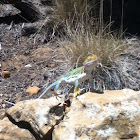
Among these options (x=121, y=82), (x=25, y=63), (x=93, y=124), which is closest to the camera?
(x=93, y=124)

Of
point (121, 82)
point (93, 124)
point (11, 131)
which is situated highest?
point (93, 124)

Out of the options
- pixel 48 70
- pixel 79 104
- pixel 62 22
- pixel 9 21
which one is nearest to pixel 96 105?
pixel 79 104

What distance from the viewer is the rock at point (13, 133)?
176cm

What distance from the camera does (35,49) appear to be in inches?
135

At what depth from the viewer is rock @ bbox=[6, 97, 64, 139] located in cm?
169

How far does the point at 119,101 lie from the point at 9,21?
3.01 metres

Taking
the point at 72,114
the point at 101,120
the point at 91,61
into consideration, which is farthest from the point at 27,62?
the point at 101,120

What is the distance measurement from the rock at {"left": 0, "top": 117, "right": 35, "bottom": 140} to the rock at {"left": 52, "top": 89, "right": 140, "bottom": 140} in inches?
9.5

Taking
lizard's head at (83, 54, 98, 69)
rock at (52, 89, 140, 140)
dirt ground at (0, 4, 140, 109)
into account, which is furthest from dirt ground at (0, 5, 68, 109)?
rock at (52, 89, 140, 140)

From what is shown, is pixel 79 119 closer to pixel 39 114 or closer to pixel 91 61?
pixel 39 114

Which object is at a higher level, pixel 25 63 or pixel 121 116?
pixel 121 116

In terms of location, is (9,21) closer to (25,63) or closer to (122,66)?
(25,63)

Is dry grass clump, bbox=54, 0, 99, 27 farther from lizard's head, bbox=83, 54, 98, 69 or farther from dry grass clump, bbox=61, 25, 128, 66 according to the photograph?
lizard's head, bbox=83, 54, 98, 69

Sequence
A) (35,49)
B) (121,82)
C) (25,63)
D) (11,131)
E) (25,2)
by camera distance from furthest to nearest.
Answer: (25,2), (35,49), (25,63), (121,82), (11,131)
